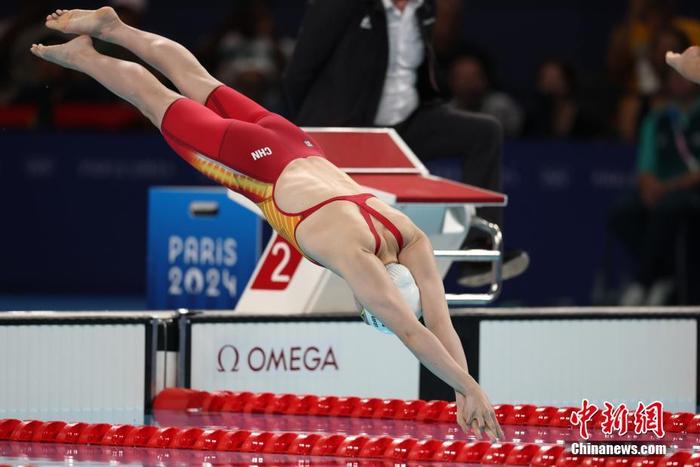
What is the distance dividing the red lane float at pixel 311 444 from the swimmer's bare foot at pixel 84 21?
1.49m

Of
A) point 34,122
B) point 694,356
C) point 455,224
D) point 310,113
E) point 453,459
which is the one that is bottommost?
point 453,459

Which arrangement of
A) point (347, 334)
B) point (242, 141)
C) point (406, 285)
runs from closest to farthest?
1. point (406, 285)
2. point (242, 141)
3. point (347, 334)

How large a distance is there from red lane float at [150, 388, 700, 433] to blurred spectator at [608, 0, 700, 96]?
180 inches

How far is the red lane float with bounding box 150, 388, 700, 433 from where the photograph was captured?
6422 millimetres

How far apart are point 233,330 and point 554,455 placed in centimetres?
188

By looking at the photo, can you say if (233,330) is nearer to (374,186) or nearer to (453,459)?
(374,186)

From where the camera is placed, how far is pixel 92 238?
33.5 ft

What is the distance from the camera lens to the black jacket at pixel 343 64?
7.20 meters

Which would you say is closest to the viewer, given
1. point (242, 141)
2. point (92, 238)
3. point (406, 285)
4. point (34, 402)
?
point (406, 285)

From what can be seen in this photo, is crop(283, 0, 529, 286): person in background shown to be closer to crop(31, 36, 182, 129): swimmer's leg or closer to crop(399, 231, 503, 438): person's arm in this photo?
crop(31, 36, 182, 129): swimmer's leg

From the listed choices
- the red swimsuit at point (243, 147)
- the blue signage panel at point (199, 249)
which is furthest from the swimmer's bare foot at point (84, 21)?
the blue signage panel at point (199, 249)

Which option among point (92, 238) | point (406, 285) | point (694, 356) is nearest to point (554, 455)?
point (406, 285)

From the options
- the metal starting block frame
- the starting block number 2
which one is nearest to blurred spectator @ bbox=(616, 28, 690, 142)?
the metal starting block frame

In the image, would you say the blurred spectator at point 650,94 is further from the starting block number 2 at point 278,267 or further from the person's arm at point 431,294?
the person's arm at point 431,294
